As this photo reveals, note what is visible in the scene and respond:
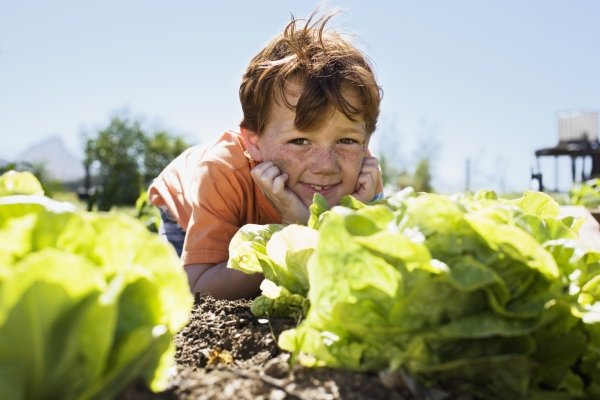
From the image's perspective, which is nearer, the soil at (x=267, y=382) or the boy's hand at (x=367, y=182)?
the soil at (x=267, y=382)

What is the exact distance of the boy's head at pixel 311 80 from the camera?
9.50 ft

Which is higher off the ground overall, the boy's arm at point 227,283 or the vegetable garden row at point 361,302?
the vegetable garden row at point 361,302

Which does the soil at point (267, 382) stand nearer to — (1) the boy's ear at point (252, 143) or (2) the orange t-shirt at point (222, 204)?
(2) the orange t-shirt at point (222, 204)

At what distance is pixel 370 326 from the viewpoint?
3.47ft

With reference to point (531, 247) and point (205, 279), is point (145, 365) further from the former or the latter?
point (205, 279)

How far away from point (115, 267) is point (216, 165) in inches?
90.4

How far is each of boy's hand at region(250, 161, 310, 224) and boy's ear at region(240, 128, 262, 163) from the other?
0.88ft

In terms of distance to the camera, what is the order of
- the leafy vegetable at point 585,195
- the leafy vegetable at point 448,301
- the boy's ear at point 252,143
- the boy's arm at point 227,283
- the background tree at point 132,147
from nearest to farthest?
the leafy vegetable at point 448,301 → the boy's arm at point 227,283 → the boy's ear at point 252,143 → the leafy vegetable at point 585,195 → the background tree at point 132,147

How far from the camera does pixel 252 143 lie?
3330 mm

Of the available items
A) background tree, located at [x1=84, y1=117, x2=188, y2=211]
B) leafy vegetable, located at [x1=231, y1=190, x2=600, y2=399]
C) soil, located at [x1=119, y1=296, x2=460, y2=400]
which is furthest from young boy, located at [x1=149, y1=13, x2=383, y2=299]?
background tree, located at [x1=84, y1=117, x2=188, y2=211]

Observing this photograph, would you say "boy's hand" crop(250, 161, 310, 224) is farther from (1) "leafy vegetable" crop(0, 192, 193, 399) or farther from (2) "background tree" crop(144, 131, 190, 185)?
(2) "background tree" crop(144, 131, 190, 185)

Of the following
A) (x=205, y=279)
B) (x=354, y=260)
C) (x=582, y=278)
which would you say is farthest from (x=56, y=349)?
(x=205, y=279)

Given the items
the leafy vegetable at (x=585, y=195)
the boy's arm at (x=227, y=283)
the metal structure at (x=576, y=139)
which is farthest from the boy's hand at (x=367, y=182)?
the metal structure at (x=576, y=139)

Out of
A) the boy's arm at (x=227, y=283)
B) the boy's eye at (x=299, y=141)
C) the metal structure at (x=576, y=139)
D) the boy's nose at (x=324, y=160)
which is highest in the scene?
the boy's eye at (x=299, y=141)
